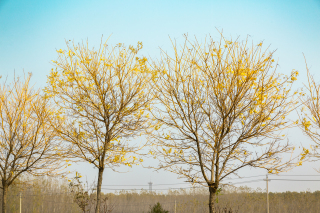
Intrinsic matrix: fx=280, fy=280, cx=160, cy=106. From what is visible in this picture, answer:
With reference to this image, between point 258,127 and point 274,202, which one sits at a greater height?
point 258,127

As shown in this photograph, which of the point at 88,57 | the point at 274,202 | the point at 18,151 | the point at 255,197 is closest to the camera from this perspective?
the point at 88,57

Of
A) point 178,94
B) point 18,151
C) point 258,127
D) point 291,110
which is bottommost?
point 18,151

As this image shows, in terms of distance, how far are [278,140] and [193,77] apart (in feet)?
7.06

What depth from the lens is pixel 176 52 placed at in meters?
6.03

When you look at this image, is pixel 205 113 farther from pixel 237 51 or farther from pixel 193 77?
pixel 237 51

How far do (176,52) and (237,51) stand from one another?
1.28 m

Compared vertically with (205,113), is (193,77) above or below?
above

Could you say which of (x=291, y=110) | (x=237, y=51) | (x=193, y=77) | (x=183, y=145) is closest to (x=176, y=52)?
(x=193, y=77)

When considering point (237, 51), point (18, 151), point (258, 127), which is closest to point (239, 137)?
point (258, 127)

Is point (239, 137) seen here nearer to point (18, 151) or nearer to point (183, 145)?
point (183, 145)

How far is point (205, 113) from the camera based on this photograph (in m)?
5.77

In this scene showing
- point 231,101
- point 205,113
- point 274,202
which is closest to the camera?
point 231,101

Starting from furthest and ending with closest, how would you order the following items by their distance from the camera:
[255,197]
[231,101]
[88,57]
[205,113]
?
[255,197], [88,57], [205,113], [231,101]

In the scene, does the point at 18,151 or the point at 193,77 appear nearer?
the point at 193,77
